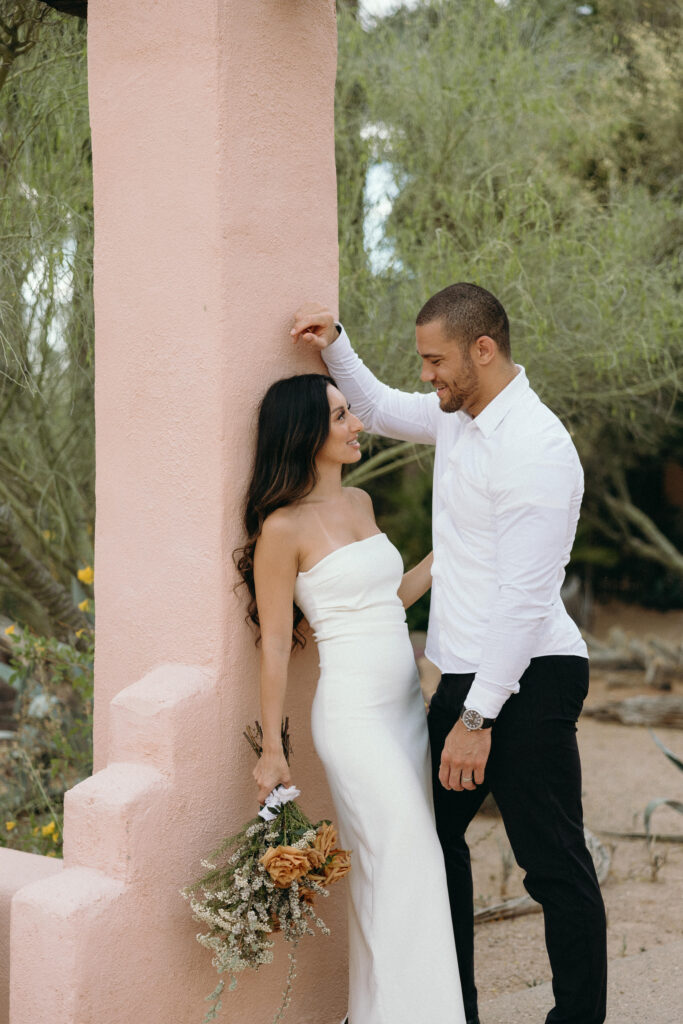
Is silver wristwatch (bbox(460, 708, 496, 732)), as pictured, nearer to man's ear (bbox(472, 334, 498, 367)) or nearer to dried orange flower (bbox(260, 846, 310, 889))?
dried orange flower (bbox(260, 846, 310, 889))

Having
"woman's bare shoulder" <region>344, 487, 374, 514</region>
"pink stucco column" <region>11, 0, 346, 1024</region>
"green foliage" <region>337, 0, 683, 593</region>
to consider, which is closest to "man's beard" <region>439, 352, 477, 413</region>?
"woman's bare shoulder" <region>344, 487, 374, 514</region>

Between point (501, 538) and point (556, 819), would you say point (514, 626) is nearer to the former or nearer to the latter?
point (501, 538)

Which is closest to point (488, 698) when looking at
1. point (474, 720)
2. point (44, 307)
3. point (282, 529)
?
point (474, 720)

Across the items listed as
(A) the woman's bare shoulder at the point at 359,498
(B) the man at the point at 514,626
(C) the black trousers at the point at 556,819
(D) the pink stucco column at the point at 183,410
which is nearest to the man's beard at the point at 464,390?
(B) the man at the point at 514,626

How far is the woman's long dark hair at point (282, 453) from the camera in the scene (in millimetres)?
3053

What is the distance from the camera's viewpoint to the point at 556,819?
2924 millimetres

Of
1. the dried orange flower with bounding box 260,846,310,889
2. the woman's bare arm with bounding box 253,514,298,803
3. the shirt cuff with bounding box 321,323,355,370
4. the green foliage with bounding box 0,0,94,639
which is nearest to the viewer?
the dried orange flower with bounding box 260,846,310,889

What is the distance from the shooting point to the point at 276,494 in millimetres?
3035

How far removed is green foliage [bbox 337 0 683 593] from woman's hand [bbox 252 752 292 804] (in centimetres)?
294

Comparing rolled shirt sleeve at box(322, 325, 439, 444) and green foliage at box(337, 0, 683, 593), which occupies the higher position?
green foliage at box(337, 0, 683, 593)

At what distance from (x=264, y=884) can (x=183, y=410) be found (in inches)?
51.5

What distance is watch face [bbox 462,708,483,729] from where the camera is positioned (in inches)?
112

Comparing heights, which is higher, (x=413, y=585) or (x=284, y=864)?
(x=413, y=585)

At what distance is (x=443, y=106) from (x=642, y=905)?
4.35m
